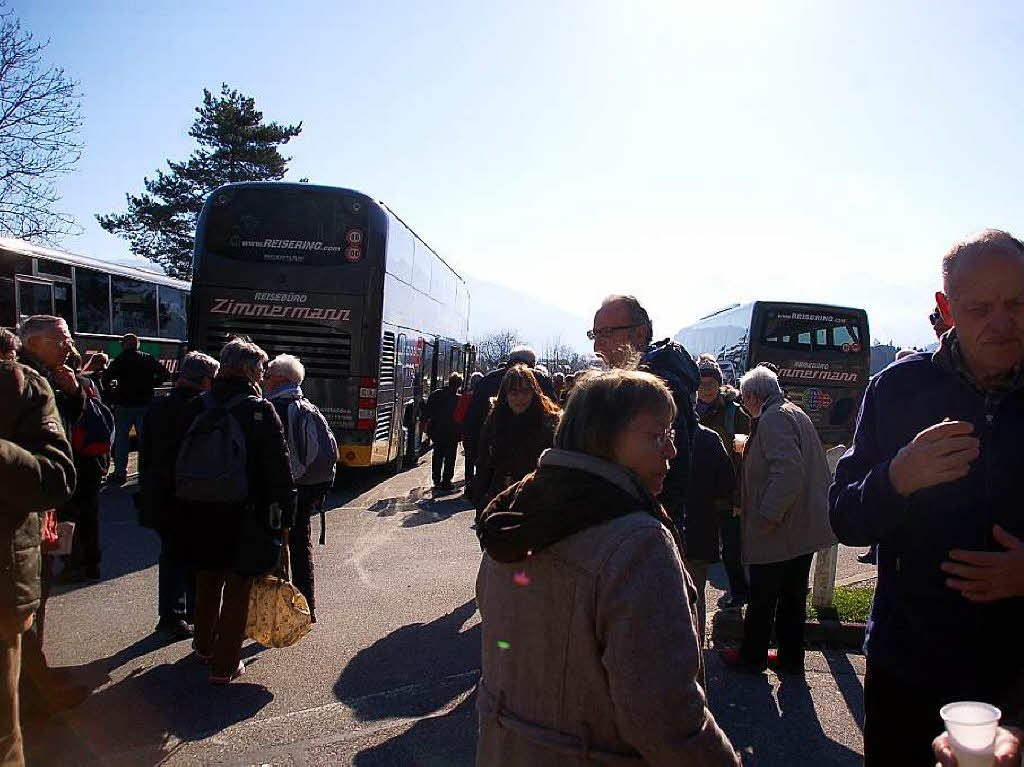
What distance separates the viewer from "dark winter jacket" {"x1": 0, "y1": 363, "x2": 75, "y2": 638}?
2.85 meters

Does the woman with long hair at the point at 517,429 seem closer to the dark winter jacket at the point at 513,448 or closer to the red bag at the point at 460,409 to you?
the dark winter jacket at the point at 513,448

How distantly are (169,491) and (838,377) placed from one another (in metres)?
17.4

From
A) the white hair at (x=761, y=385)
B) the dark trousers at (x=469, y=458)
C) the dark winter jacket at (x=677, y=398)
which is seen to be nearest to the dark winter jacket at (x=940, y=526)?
the dark winter jacket at (x=677, y=398)

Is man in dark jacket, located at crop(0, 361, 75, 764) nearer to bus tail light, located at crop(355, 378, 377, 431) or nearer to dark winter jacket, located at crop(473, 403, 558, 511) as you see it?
dark winter jacket, located at crop(473, 403, 558, 511)

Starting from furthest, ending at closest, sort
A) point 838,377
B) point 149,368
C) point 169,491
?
1. point 838,377
2. point 149,368
3. point 169,491

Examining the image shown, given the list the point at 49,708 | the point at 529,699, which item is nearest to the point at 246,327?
the point at 49,708

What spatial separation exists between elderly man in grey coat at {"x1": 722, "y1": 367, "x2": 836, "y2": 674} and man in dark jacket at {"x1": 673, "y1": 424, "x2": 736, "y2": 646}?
0.18m

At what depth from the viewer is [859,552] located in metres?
9.20

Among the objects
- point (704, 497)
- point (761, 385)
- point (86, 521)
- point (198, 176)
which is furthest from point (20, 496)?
point (198, 176)

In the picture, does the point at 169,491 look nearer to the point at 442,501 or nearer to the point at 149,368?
the point at 442,501

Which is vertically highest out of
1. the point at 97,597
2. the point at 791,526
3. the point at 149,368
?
the point at 149,368

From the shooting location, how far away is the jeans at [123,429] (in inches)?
456

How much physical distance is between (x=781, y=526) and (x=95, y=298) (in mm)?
12934

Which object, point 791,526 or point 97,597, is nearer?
point 791,526
